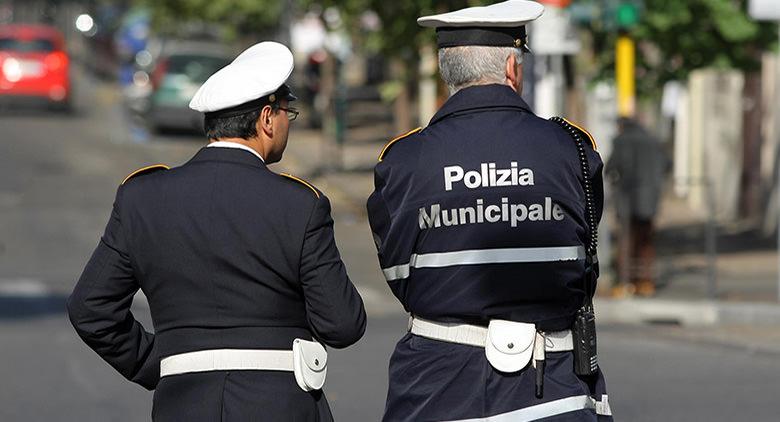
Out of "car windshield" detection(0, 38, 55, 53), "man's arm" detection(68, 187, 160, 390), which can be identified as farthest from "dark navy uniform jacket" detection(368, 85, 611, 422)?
"car windshield" detection(0, 38, 55, 53)

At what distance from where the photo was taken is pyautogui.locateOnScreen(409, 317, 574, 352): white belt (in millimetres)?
4355

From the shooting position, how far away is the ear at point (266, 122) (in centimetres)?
439

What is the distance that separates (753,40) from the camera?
1689 cm

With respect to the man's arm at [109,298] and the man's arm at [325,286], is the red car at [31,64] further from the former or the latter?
the man's arm at [325,286]

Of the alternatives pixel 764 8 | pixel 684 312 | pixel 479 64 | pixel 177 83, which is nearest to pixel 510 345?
pixel 479 64

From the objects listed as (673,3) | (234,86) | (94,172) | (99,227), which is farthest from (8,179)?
(234,86)

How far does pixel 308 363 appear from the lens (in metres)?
4.29

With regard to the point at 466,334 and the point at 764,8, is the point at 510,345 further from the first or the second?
the point at 764,8

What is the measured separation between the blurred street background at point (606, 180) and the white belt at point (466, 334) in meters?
4.93

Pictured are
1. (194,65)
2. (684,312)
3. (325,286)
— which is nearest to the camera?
(325,286)

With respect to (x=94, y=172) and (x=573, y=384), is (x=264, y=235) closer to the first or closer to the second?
(x=573, y=384)

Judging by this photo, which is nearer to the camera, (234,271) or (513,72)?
(234,271)

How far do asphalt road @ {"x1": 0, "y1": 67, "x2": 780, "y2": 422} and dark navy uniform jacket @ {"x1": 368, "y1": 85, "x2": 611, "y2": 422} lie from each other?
195 inches

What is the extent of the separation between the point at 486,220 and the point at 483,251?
79 mm
